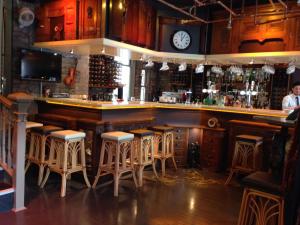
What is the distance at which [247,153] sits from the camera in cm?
446

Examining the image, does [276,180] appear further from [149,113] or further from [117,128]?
[149,113]

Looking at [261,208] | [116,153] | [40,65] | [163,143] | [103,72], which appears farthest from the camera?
[103,72]

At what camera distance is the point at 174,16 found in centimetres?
589

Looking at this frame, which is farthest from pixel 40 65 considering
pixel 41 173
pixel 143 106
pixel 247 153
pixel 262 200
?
pixel 262 200

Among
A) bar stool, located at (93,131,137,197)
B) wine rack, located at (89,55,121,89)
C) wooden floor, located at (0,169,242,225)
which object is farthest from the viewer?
wine rack, located at (89,55,121,89)

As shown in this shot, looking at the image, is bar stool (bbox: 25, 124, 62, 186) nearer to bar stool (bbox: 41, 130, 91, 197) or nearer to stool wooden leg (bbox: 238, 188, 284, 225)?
bar stool (bbox: 41, 130, 91, 197)

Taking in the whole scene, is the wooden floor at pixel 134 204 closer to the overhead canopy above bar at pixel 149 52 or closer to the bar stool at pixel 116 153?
the bar stool at pixel 116 153

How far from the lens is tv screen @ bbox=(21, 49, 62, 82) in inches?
209

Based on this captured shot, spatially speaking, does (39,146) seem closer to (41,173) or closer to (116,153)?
(41,173)

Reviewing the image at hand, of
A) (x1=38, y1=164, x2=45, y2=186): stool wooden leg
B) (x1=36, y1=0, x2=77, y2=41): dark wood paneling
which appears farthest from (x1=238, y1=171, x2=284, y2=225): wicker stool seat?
(x1=36, y1=0, x2=77, y2=41): dark wood paneling

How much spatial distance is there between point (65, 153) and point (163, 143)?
1762mm

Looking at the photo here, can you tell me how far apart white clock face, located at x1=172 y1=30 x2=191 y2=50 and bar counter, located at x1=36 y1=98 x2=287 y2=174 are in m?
1.43

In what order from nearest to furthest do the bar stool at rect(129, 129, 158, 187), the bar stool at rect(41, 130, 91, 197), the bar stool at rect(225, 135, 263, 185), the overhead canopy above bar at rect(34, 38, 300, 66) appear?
the bar stool at rect(41, 130, 91, 197), the bar stool at rect(129, 129, 158, 187), the bar stool at rect(225, 135, 263, 185), the overhead canopy above bar at rect(34, 38, 300, 66)

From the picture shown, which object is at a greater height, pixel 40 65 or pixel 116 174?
pixel 40 65
